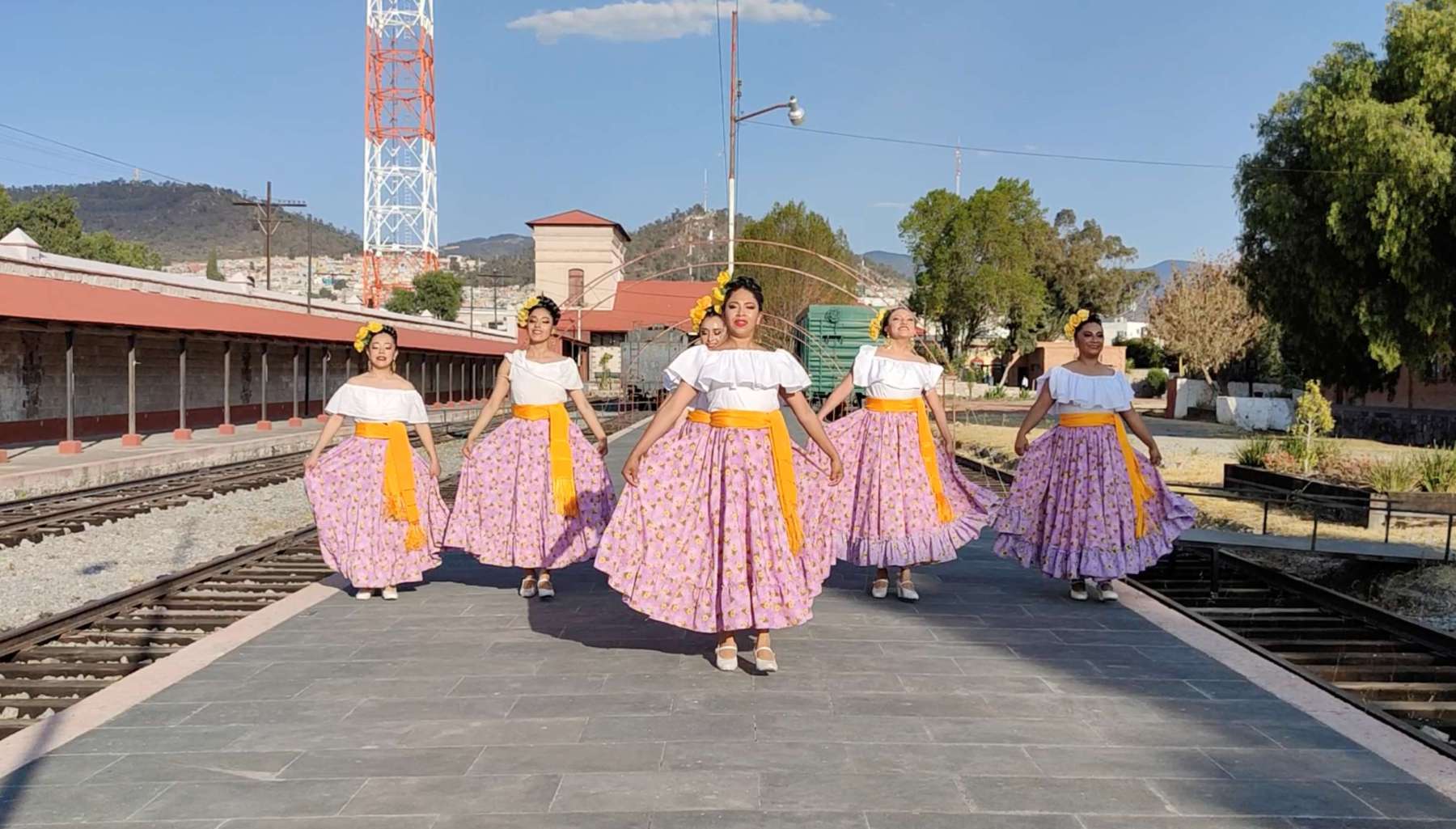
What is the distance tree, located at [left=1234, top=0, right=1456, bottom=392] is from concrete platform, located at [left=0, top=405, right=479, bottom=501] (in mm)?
23178

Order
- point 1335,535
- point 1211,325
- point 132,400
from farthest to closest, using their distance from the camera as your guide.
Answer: point 1211,325
point 132,400
point 1335,535

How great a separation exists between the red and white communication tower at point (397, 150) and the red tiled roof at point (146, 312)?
44.5m

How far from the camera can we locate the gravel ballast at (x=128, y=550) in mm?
8766

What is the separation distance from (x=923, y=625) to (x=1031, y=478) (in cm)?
162

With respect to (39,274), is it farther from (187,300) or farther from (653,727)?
(653,727)

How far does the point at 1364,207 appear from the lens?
78.2ft

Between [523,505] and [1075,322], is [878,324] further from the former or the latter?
[523,505]

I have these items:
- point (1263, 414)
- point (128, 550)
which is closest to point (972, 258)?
point (1263, 414)

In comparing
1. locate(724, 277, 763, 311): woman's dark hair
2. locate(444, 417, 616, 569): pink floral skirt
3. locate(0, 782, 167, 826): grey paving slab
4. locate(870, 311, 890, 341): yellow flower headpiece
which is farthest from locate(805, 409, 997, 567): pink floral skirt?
locate(0, 782, 167, 826): grey paving slab

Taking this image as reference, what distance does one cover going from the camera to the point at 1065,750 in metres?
4.20

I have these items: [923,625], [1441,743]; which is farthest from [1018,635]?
[1441,743]

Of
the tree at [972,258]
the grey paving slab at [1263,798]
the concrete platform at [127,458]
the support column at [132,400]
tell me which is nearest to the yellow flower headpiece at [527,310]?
the grey paving slab at [1263,798]

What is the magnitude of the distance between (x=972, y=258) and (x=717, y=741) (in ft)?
187

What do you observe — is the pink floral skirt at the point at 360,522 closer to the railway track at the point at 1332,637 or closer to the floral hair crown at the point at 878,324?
the floral hair crown at the point at 878,324
